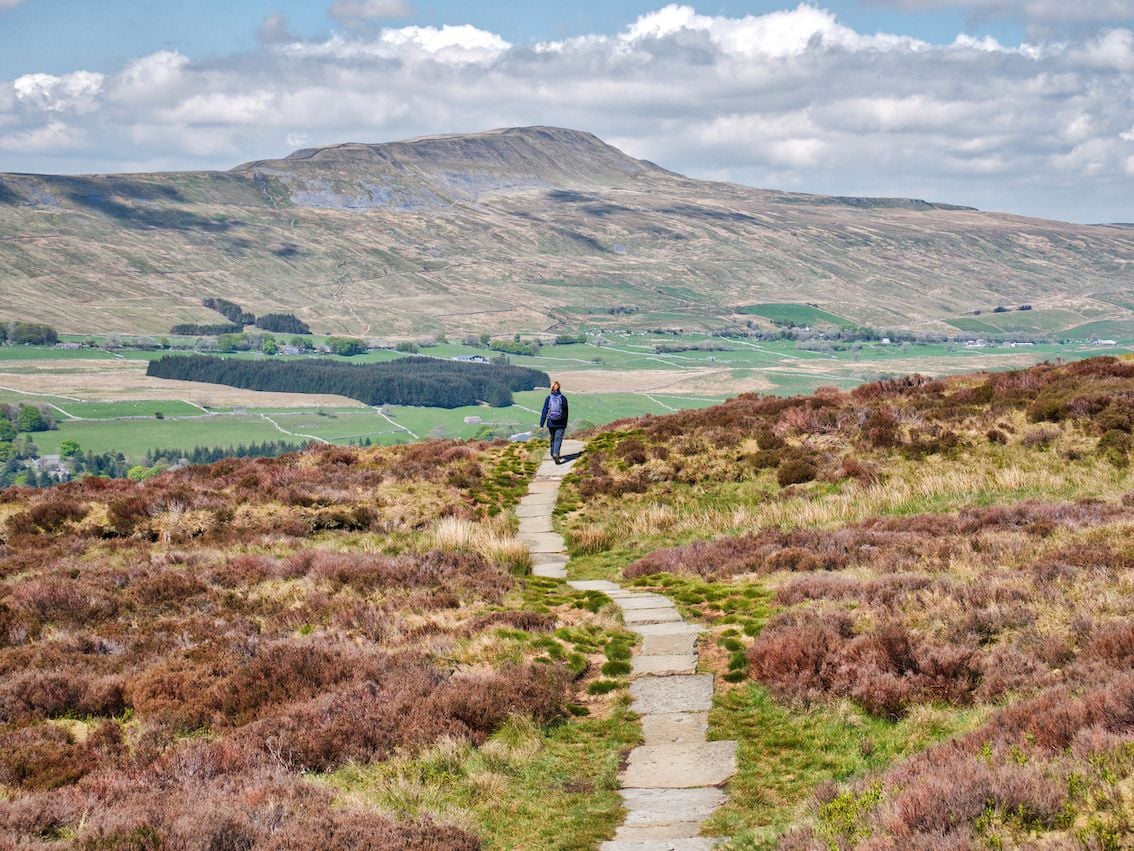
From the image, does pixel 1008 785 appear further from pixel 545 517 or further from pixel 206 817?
pixel 545 517

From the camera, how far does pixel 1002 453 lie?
29.2m

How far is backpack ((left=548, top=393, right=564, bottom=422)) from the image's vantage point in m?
34.9

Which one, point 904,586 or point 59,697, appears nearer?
point 59,697

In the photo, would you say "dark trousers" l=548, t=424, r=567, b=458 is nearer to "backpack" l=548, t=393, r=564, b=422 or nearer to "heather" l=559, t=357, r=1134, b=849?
"backpack" l=548, t=393, r=564, b=422

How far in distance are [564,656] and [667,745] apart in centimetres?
334

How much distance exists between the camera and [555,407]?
1379 inches

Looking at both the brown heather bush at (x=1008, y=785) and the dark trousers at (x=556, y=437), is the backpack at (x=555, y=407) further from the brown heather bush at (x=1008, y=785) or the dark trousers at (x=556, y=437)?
the brown heather bush at (x=1008, y=785)

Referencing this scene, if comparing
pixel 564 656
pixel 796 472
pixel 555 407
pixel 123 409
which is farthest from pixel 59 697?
pixel 123 409

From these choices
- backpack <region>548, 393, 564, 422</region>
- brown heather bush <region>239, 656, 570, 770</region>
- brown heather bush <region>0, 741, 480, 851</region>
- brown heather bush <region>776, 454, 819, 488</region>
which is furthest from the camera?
backpack <region>548, 393, 564, 422</region>

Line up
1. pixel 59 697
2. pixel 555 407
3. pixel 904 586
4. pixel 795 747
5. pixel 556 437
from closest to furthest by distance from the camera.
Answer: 1. pixel 795 747
2. pixel 59 697
3. pixel 904 586
4. pixel 555 407
5. pixel 556 437

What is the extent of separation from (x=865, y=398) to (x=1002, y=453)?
25.8ft

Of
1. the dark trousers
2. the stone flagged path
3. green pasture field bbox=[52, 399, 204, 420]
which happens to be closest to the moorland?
the stone flagged path

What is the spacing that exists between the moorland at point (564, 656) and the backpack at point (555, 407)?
575cm

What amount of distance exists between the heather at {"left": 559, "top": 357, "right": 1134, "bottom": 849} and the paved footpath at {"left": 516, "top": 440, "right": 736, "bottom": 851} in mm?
362
